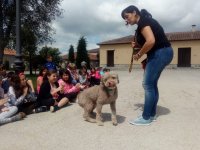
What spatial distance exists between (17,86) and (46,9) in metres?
19.6

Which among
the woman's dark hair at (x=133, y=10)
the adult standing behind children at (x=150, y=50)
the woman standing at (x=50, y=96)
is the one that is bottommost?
the woman standing at (x=50, y=96)

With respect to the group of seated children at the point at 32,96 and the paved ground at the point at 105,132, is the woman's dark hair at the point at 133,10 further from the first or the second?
the group of seated children at the point at 32,96

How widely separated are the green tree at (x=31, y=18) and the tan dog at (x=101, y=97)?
1799cm

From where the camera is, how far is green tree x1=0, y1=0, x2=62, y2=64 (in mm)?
23047

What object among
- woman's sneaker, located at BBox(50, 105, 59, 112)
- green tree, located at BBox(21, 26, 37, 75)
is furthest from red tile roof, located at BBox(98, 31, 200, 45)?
woman's sneaker, located at BBox(50, 105, 59, 112)

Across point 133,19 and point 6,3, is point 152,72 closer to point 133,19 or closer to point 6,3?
point 133,19

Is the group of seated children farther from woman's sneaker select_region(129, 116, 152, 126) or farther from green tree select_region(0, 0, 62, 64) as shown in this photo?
green tree select_region(0, 0, 62, 64)

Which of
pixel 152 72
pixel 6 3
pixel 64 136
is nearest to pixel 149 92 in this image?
pixel 152 72

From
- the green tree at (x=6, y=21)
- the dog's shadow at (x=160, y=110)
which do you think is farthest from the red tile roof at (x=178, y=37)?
the dog's shadow at (x=160, y=110)

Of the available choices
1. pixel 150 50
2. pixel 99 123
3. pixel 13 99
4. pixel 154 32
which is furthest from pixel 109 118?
pixel 13 99

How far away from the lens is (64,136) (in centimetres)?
488

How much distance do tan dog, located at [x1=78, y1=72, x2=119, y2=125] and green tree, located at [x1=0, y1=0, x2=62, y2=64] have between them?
18.0m

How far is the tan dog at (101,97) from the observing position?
5.28 metres

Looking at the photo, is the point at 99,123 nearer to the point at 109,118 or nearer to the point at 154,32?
the point at 109,118
